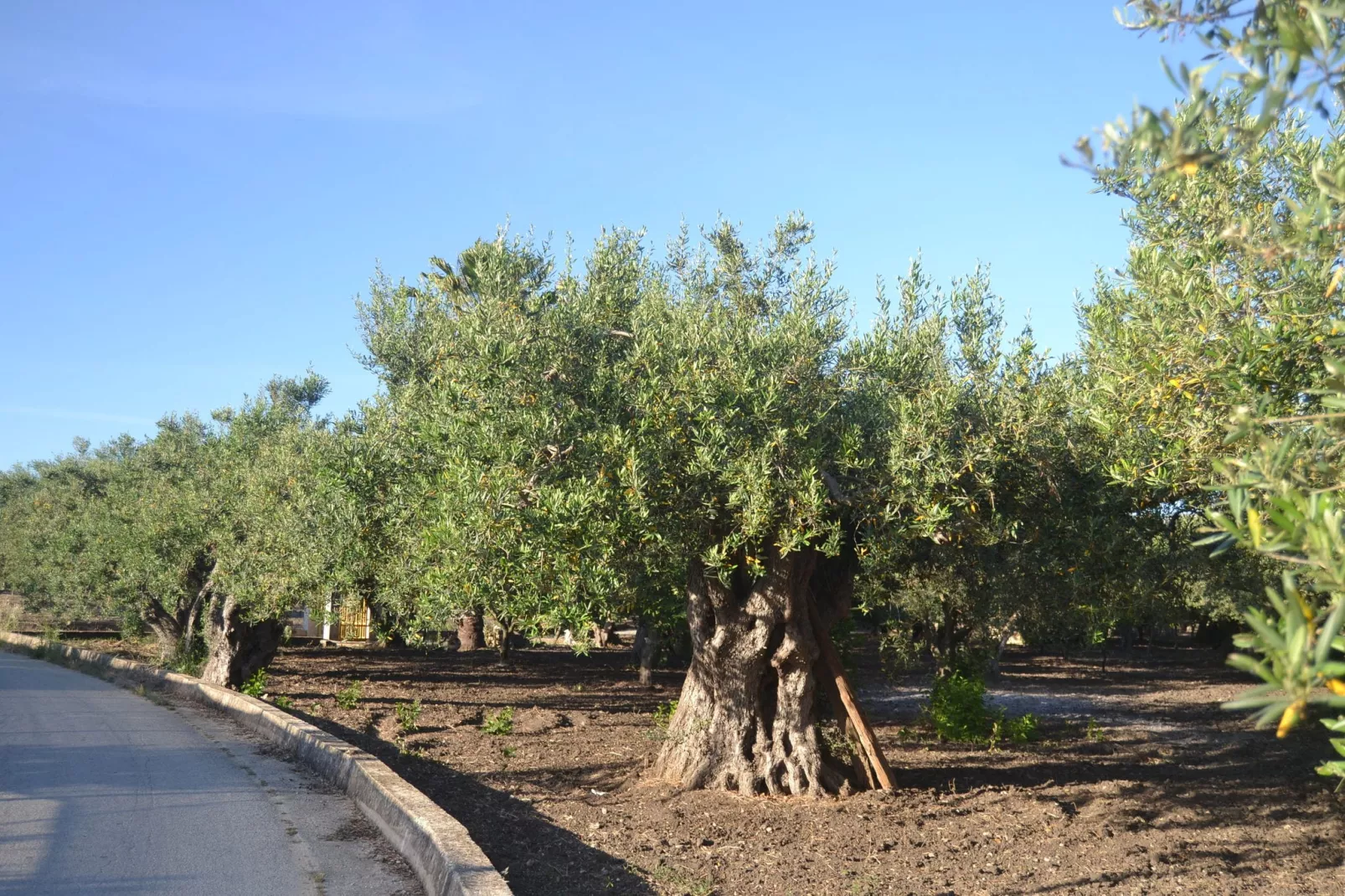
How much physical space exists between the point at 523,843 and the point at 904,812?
3.83m

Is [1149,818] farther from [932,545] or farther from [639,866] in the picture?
[639,866]

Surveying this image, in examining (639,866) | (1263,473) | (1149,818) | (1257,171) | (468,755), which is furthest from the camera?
(468,755)

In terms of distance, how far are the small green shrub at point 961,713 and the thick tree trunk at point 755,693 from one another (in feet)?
16.1

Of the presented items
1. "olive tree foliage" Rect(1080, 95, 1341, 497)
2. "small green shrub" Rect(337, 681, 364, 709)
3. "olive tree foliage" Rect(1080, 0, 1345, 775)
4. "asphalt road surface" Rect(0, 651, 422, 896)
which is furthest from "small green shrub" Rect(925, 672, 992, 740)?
"olive tree foliage" Rect(1080, 0, 1345, 775)

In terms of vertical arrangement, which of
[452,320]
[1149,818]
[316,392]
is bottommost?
[1149,818]

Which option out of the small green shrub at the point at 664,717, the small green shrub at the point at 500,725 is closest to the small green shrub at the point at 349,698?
→ the small green shrub at the point at 500,725

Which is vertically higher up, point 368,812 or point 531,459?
point 531,459

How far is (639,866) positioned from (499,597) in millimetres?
2391

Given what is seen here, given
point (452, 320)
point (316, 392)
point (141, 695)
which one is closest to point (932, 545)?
point (452, 320)

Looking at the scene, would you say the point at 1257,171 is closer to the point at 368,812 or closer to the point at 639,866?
the point at 639,866

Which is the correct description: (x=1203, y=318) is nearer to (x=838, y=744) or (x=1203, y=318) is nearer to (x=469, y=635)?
(x=838, y=744)

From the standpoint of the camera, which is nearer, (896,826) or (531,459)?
(531,459)

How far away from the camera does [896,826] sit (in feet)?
31.8

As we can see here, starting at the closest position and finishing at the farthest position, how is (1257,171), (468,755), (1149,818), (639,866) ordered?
(1257,171) < (639,866) < (1149,818) < (468,755)
